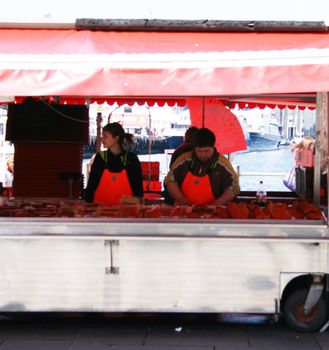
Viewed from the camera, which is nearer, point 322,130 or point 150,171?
point 322,130

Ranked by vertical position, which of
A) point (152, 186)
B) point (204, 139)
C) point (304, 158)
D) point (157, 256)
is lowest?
point (157, 256)

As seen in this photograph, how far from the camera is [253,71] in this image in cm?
431

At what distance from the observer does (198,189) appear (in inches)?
229

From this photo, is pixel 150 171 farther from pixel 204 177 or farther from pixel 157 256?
→ pixel 157 256

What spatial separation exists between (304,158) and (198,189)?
145 inches

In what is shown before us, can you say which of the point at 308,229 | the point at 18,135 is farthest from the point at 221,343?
the point at 18,135

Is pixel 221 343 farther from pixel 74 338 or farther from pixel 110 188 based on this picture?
pixel 110 188

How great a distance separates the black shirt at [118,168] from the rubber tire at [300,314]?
5.80ft

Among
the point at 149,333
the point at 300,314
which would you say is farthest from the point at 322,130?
the point at 149,333

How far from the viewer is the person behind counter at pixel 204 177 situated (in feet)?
18.9

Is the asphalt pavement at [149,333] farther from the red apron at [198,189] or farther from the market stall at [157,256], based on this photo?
the red apron at [198,189]

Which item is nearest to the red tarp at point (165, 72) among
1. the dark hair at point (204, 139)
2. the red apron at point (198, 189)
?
the dark hair at point (204, 139)

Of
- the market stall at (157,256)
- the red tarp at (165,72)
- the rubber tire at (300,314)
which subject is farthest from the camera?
the rubber tire at (300,314)

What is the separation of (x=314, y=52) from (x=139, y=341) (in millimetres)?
2537
